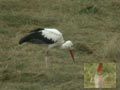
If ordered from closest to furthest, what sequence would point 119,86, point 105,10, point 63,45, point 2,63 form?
point 119,86
point 2,63
point 63,45
point 105,10

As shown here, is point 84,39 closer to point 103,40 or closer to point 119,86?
point 103,40

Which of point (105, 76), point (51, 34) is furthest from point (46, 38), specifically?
point (105, 76)

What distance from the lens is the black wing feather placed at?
8.86 m

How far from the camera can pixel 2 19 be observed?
1195 cm

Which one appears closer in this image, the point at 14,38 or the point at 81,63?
the point at 81,63

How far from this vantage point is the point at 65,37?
10930 millimetres

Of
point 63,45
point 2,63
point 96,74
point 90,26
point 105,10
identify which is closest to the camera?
point 96,74

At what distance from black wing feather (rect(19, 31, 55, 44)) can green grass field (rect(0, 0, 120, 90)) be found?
0.27 metres

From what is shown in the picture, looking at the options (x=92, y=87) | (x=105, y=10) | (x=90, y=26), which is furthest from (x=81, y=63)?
(x=105, y=10)

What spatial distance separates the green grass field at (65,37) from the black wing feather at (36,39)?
0.89 ft

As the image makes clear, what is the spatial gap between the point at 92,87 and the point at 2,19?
5474 millimetres

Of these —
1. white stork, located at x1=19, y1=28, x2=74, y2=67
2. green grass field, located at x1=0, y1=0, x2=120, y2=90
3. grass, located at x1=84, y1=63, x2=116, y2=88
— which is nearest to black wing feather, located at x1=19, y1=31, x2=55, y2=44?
white stork, located at x1=19, y1=28, x2=74, y2=67

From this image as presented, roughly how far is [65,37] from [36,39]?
2042mm

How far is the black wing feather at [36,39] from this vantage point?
349 inches
